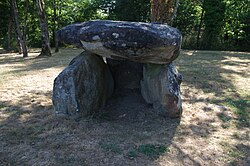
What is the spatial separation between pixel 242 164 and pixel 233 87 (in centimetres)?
346

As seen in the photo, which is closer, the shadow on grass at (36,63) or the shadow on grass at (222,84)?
the shadow on grass at (222,84)

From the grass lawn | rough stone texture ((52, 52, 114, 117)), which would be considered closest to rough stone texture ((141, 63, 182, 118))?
the grass lawn

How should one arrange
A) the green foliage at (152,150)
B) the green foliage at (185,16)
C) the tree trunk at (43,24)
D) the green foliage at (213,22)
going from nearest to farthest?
the green foliage at (152,150), the tree trunk at (43,24), the green foliage at (185,16), the green foliage at (213,22)

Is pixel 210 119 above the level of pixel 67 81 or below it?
below

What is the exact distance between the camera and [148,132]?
368 cm

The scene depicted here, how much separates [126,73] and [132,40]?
1889 millimetres

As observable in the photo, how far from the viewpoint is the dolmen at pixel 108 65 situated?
3363 millimetres

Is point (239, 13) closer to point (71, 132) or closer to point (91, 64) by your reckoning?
point (91, 64)

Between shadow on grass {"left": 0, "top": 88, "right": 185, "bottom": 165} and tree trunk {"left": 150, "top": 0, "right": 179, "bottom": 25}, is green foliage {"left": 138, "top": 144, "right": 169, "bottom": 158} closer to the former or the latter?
shadow on grass {"left": 0, "top": 88, "right": 185, "bottom": 165}

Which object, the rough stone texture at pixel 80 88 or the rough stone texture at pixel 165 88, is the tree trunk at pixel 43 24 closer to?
the rough stone texture at pixel 80 88

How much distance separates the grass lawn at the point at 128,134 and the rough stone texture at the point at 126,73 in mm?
854

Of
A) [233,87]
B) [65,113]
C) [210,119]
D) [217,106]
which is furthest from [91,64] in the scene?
[233,87]

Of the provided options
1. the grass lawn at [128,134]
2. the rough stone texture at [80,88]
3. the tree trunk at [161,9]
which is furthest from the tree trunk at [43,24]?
the rough stone texture at [80,88]

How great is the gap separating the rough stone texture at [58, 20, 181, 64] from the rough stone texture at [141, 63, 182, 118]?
1.31 ft
